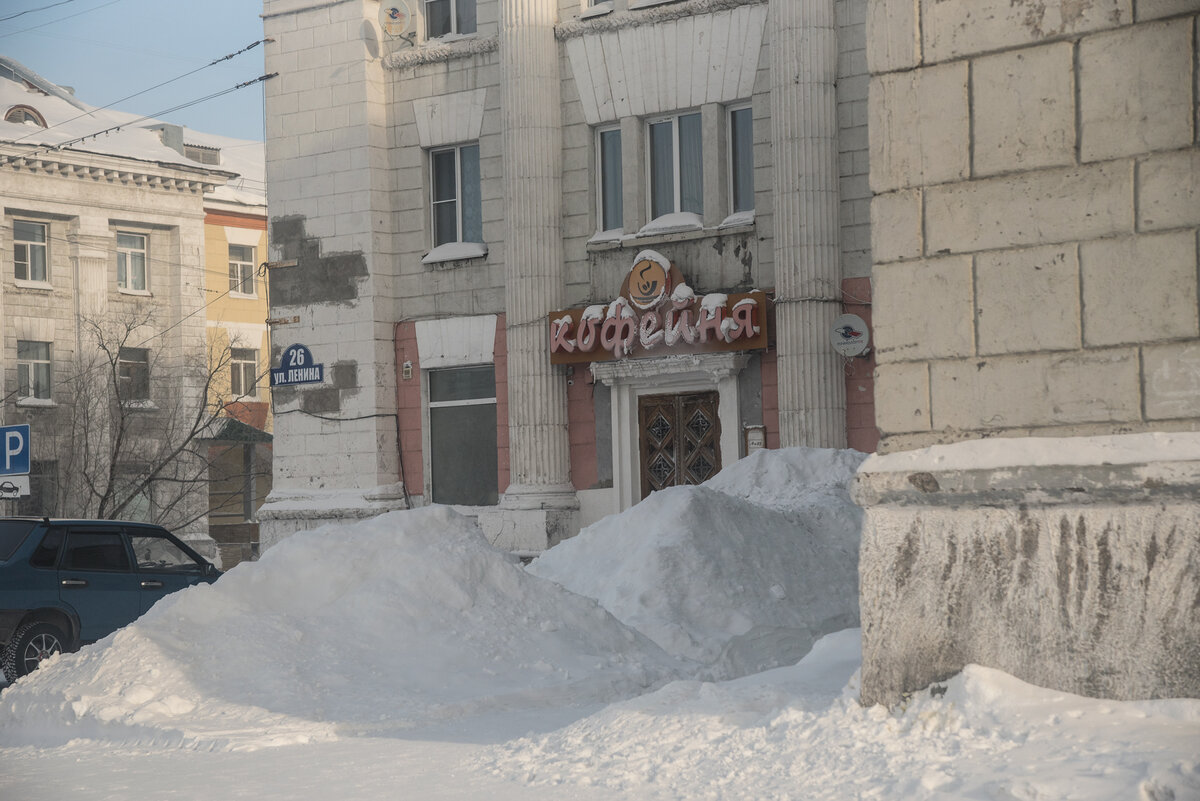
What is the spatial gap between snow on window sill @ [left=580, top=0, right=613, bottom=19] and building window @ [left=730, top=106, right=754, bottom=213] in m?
2.58

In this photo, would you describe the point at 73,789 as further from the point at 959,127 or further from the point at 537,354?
the point at 537,354

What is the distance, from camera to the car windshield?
1419 cm

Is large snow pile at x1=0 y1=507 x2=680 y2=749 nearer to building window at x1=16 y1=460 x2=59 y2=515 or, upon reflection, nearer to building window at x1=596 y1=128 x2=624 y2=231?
building window at x1=596 y1=128 x2=624 y2=231

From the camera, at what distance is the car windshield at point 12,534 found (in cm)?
1419

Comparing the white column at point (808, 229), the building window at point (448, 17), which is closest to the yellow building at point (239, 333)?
the building window at point (448, 17)

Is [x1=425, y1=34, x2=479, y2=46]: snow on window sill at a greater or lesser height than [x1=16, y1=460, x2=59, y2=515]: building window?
greater

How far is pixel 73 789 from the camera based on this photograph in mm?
7434

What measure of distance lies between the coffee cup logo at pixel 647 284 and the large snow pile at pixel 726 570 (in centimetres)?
417

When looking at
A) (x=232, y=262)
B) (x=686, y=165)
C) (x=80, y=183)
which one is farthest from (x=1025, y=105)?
(x=232, y=262)

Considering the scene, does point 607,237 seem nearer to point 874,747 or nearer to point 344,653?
point 344,653

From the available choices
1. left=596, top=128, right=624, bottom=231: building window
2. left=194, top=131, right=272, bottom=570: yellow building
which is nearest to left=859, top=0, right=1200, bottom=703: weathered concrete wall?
left=596, top=128, right=624, bottom=231: building window

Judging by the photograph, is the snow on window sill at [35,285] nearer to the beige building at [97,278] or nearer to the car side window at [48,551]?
the beige building at [97,278]

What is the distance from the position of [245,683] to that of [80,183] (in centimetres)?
3470

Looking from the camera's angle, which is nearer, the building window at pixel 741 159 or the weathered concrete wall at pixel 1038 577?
the weathered concrete wall at pixel 1038 577
